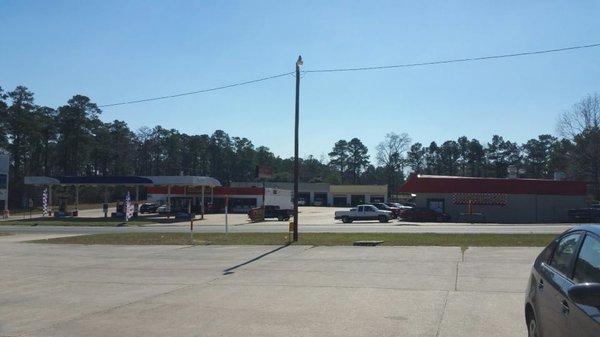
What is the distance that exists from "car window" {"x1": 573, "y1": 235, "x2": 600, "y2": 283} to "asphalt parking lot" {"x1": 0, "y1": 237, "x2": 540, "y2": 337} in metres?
3.27

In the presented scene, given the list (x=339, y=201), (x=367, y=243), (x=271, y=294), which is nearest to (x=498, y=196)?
(x=367, y=243)

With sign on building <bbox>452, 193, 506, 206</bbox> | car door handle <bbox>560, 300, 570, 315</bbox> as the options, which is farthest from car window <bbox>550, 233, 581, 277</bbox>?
sign on building <bbox>452, 193, 506, 206</bbox>

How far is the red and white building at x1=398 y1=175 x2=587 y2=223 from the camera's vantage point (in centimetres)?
5859

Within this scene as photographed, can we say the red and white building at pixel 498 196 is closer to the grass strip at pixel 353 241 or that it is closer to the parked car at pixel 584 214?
the parked car at pixel 584 214

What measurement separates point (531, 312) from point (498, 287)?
577 cm

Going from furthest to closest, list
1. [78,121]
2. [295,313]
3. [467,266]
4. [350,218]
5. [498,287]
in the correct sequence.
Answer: [78,121] → [350,218] → [467,266] → [498,287] → [295,313]

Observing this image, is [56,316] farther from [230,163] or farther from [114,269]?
[230,163]

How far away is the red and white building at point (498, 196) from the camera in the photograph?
5859cm

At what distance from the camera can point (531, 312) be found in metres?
6.06

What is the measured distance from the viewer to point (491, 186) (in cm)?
5869

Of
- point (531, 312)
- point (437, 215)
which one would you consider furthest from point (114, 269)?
point (437, 215)

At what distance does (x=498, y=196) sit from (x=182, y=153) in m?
124

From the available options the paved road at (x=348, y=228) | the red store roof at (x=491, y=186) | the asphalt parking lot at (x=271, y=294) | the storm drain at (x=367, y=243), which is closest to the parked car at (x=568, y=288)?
the asphalt parking lot at (x=271, y=294)

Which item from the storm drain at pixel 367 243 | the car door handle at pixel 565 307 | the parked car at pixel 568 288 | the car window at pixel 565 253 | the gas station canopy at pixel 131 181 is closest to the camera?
the parked car at pixel 568 288
